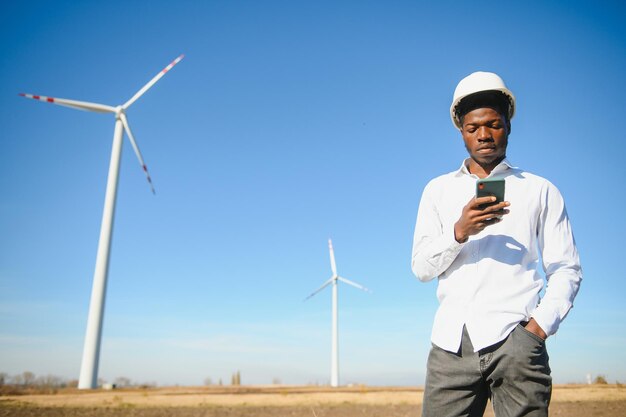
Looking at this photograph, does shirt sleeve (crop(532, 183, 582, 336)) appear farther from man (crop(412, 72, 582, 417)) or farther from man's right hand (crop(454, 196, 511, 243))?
man's right hand (crop(454, 196, 511, 243))

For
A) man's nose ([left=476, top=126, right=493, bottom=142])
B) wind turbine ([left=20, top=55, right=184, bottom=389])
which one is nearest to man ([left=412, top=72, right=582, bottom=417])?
man's nose ([left=476, top=126, right=493, bottom=142])

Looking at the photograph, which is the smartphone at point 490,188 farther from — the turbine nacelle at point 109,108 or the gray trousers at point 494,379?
the turbine nacelle at point 109,108

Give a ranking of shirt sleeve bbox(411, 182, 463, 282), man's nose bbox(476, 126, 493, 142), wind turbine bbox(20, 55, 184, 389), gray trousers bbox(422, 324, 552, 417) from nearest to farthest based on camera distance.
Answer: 1. gray trousers bbox(422, 324, 552, 417)
2. shirt sleeve bbox(411, 182, 463, 282)
3. man's nose bbox(476, 126, 493, 142)
4. wind turbine bbox(20, 55, 184, 389)

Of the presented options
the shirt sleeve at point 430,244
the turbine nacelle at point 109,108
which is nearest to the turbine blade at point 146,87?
the turbine nacelle at point 109,108

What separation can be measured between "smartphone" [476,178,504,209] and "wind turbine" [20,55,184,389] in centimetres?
2960

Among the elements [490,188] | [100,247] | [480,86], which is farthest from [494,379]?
[100,247]

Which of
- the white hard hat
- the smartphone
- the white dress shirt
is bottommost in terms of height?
the white dress shirt

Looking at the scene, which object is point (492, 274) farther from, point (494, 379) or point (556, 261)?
point (494, 379)

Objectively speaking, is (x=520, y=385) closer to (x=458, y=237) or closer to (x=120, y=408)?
(x=458, y=237)

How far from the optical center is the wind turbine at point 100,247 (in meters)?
28.2

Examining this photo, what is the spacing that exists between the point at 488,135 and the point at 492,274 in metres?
1.01

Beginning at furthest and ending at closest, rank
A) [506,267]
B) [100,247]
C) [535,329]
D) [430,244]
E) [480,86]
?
[100,247] → [480,86] → [430,244] → [506,267] → [535,329]

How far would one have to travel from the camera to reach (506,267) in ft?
10.8

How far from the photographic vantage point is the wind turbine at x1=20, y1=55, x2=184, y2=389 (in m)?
28.2
